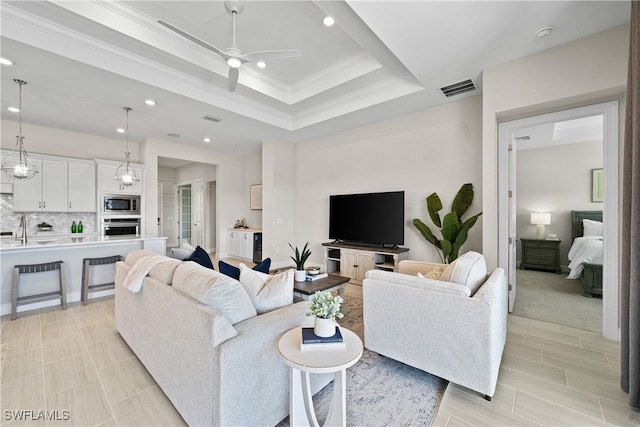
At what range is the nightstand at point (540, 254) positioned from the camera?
5.16 metres

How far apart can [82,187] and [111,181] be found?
1.50ft

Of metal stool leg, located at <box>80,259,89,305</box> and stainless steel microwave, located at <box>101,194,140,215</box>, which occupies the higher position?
stainless steel microwave, located at <box>101,194,140,215</box>

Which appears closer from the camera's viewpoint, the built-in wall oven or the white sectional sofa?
the white sectional sofa

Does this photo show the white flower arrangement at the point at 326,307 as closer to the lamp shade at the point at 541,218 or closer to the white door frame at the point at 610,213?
the white door frame at the point at 610,213

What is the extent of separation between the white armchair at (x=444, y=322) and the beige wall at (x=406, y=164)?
2.06m

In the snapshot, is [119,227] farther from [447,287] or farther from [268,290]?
[447,287]

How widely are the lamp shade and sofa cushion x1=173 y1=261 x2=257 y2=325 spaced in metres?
6.14

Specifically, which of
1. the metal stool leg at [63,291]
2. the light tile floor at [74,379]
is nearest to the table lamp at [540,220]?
the light tile floor at [74,379]

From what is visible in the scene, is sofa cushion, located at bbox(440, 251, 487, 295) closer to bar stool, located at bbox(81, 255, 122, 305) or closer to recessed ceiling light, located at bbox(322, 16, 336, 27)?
recessed ceiling light, located at bbox(322, 16, 336, 27)

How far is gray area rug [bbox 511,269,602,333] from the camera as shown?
3.05 meters

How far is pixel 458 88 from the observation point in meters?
3.57

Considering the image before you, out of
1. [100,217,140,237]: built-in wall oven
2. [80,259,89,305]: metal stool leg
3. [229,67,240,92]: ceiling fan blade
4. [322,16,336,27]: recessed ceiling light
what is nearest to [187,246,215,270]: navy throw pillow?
[229,67,240,92]: ceiling fan blade

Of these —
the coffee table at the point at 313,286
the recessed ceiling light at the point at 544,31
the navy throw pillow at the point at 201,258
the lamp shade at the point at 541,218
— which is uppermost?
the recessed ceiling light at the point at 544,31

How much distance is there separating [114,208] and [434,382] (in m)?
6.07
